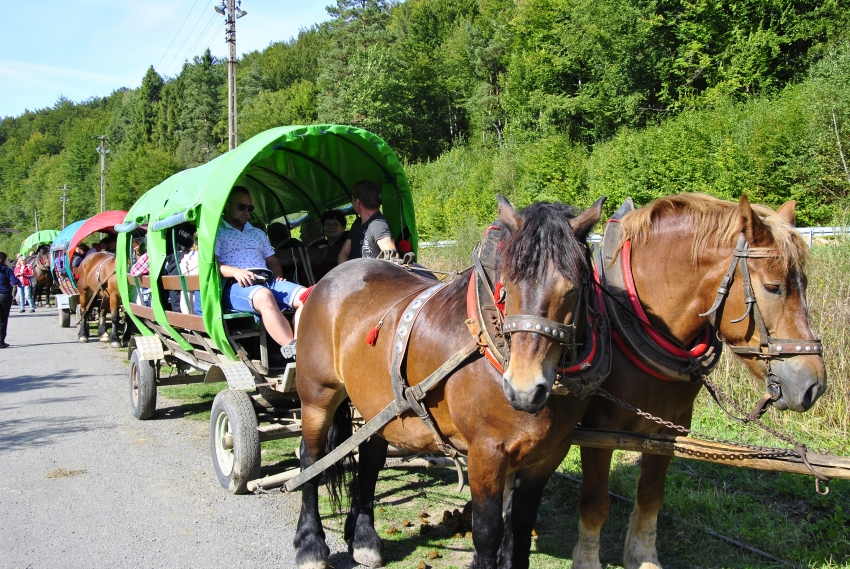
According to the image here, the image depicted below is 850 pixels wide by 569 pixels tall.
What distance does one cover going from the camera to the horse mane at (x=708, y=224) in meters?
2.61

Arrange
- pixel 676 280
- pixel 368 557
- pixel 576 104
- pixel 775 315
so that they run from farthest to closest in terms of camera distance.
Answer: pixel 576 104, pixel 368 557, pixel 676 280, pixel 775 315

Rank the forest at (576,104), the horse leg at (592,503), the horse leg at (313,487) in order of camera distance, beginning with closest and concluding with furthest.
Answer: the horse leg at (592,503)
the horse leg at (313,487)
the forest at (576,104)

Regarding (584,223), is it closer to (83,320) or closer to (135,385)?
(135,385)

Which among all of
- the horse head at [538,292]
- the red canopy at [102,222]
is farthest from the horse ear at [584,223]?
the red canopy at [102,222]

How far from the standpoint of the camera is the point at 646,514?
3.27 metres

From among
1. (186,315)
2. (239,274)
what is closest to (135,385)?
(186,315)

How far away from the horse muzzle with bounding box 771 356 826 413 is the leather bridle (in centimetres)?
2

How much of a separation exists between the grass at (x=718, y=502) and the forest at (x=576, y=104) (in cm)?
847

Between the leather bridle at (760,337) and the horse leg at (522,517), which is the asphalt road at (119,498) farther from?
the leather bridle at (760,337)

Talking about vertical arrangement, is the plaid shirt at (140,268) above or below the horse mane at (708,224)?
below

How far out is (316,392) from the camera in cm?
376

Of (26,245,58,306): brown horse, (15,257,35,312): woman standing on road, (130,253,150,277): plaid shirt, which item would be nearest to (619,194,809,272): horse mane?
(130,253,150,277): plaid shirt

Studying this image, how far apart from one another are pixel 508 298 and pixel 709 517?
260cm

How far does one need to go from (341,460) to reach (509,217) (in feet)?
6.99
